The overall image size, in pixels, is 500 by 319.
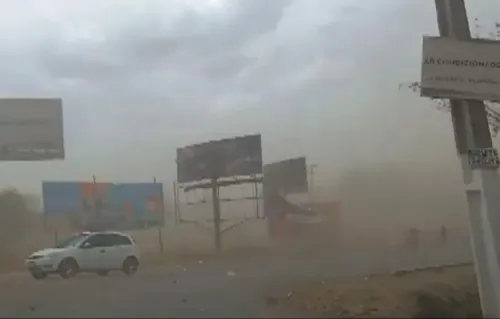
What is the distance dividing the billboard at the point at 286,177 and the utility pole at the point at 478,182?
13.2 ft

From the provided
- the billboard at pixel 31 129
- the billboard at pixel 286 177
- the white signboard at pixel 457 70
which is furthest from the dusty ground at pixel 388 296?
the billboard at pixel 31 129

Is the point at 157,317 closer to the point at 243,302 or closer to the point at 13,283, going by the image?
the point at 243,302

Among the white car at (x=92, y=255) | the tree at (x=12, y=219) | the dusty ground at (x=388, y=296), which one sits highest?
the tree at (x=12, y=219)

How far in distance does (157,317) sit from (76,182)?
237 inches

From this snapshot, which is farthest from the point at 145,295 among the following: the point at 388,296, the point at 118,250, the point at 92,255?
the point at 92,255

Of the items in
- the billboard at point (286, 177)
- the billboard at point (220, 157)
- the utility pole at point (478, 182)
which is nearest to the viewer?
the utility pole at point (478, 182)

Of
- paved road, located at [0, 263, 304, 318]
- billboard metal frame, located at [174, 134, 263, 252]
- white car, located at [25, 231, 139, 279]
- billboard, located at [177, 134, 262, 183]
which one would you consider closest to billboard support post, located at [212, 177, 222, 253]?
billboard metal frame, located at [174, 134, 263, 252]

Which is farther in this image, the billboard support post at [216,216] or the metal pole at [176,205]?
the metal pole at [176,205]

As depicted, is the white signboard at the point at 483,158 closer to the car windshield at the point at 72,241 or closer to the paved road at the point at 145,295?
the paved road at the point at 145,295

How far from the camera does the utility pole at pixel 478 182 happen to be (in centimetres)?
1144

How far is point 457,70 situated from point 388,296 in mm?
3531

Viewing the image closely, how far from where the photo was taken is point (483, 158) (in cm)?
1186

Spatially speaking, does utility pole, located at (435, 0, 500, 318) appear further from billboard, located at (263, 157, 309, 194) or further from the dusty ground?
billboard, located at (263, 157, 309, 194)

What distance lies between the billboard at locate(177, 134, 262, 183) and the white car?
1763 mm
